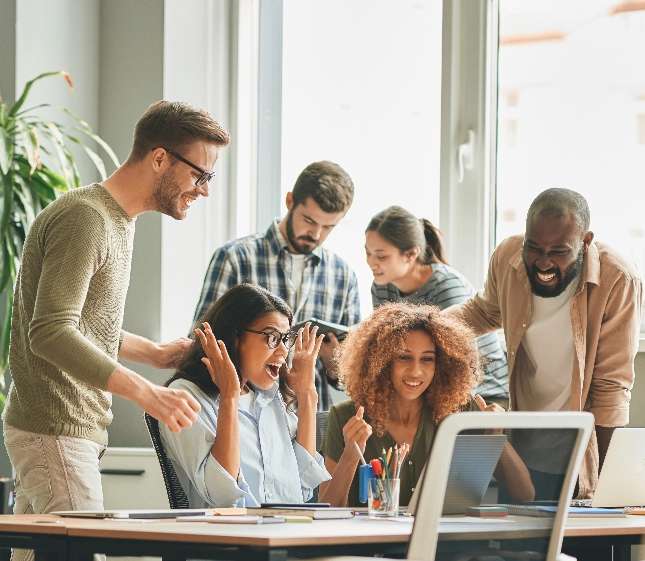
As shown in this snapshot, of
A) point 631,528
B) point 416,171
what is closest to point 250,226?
point 416,171

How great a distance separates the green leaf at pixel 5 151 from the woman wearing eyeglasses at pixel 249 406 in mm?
1093

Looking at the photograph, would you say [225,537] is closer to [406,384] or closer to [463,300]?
[406,384]

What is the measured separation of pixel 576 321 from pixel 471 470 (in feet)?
4.70

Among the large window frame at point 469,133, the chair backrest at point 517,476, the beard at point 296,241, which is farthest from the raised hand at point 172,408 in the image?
the large window frame at point 469,133

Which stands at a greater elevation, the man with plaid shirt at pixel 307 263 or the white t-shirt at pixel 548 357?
the man with plaid shirt at pixel 307 263

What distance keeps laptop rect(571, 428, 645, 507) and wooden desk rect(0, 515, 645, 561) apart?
443 millimetres

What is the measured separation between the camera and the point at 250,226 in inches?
191

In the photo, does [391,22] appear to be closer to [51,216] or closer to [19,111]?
[19,111]

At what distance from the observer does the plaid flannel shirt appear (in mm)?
3684

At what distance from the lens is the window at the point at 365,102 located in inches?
177

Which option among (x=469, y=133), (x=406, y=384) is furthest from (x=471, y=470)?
(x=469, y=133)

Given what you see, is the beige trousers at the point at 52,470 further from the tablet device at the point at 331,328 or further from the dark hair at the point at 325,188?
the dark hair at the point at 325,188

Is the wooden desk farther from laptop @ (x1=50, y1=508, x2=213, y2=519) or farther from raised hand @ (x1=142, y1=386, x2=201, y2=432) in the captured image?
raised hand @ (x1=142, y1=386, x2=201, y2=432)

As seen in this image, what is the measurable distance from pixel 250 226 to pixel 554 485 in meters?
3.19
